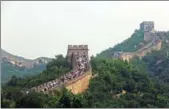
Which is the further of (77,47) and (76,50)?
(77,47)

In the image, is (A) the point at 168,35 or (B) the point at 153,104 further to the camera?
(A) the point at 168,35

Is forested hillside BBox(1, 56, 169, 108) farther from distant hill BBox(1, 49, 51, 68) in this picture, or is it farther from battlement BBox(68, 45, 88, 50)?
distant hill BBox(1, 49, 51, 68)

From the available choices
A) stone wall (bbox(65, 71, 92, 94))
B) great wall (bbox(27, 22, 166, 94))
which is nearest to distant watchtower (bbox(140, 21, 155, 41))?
great wall (bbox(27, 22, 166, 94))

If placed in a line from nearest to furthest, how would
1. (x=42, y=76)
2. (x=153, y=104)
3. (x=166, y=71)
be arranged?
(x=153, y=104)
(x=42, y=76)
(x=166, y=71)

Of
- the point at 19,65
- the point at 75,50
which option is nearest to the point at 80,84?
the point at 75,50

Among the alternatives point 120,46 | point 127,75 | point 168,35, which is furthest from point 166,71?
point 120,46

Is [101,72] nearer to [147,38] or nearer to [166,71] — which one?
[166,71]

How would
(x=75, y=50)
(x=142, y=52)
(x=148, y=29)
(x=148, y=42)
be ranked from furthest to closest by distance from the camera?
(x=148, y=29)
(x=148, y=42)
(x=142, y=52)
(x=75, y=50)

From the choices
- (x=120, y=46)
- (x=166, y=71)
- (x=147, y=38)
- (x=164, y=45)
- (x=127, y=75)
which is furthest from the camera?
(x=120, y=46)

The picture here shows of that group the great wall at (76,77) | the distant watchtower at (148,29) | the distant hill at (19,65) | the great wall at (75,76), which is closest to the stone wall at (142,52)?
the distant watchtower at (148,29)

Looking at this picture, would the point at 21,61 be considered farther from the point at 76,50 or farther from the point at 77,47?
the point at 76,50
